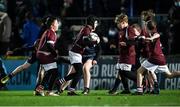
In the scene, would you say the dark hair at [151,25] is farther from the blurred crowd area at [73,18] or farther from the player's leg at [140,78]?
the blurred crowd area at [73,18]

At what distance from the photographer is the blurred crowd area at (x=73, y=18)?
80.0 feet

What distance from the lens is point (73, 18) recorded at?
83.0 ft

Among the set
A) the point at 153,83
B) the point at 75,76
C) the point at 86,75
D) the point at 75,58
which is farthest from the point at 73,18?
the point at 75,76

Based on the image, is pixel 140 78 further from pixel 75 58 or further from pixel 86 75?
pixel 75 58

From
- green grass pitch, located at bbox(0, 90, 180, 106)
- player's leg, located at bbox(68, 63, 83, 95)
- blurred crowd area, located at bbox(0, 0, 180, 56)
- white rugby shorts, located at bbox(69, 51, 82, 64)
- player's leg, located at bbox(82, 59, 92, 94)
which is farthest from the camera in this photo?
blurred crowd area, located at bbox(0, 0, 180, 56)

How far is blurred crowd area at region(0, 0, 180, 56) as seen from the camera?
80.0 ft

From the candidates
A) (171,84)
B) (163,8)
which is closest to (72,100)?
(171,84)

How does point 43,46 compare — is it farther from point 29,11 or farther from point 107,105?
point 29,11

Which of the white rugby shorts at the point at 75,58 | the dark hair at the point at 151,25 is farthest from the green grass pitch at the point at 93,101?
the dark hair at the point at 151,25

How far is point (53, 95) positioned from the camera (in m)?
18.5

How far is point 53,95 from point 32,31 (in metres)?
6.58

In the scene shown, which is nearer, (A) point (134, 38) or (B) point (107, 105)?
(B) point (107, 105)

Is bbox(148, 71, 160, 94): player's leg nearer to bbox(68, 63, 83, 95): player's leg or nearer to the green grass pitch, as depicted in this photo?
bbox(68, 63, 83, 95): player's leg

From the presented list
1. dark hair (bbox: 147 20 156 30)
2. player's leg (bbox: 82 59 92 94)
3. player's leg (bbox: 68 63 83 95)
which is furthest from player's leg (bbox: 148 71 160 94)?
player's leg (bbox: 68 63 83 95)
